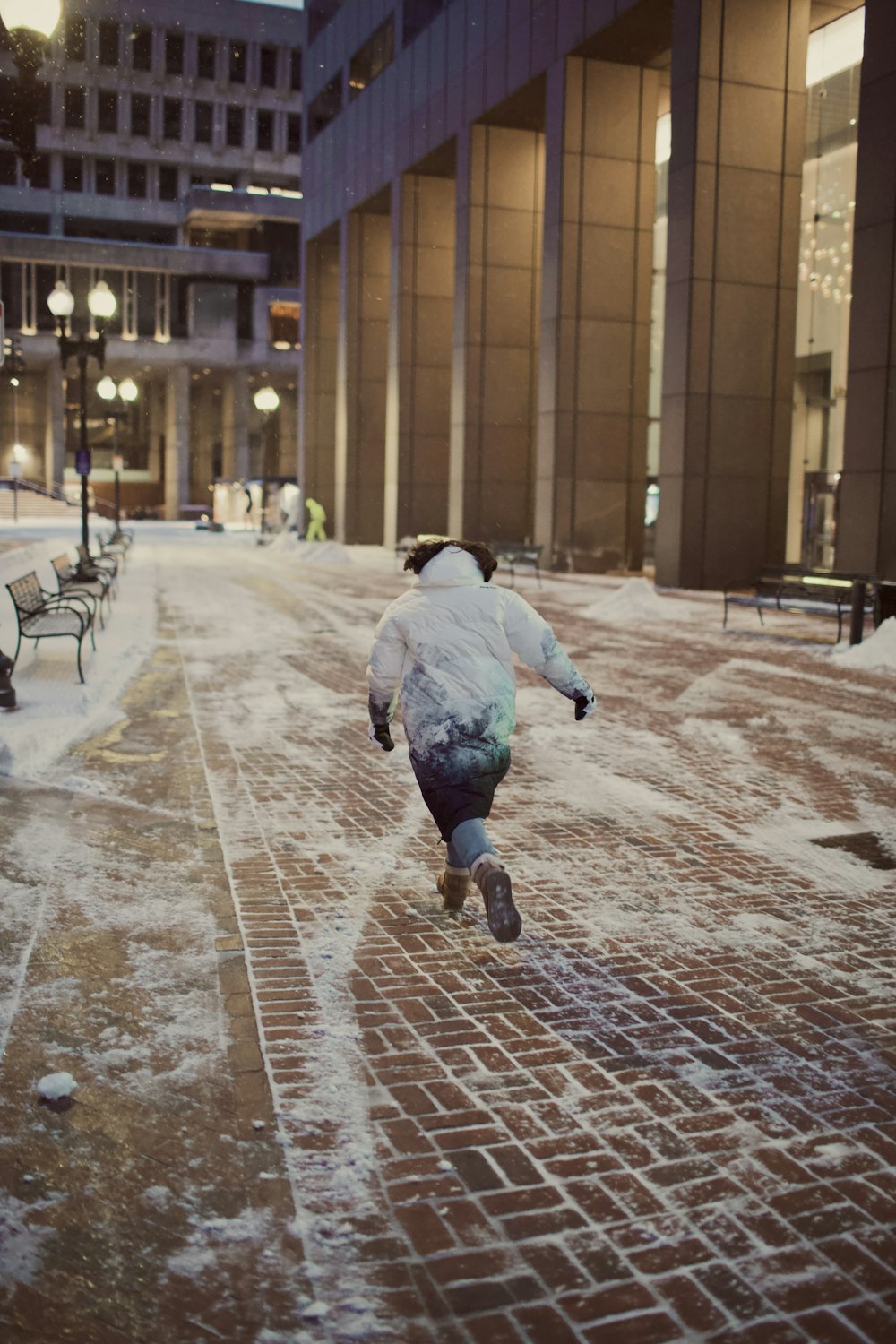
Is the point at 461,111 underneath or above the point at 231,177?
underneath

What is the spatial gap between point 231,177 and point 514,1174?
8610 centimetres

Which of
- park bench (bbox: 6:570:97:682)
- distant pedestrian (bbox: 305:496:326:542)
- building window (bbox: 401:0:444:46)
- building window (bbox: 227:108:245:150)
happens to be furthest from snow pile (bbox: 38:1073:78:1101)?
building window (bbox: 227:108:245:150)

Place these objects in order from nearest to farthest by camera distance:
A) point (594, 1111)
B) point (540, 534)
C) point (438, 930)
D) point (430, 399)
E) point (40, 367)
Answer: point (594, 1111) → point (438, 930) → point (540, 534) → point (430, 399) → point (40, 367)

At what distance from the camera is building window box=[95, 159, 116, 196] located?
79375 millimetres

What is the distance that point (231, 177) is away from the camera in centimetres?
8169

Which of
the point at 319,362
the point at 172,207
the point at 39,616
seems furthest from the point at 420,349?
the point at 172,207

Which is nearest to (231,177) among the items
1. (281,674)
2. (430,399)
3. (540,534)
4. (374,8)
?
(374,8)

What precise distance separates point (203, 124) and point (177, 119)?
5.42 ft

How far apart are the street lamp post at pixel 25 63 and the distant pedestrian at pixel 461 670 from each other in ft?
19.3

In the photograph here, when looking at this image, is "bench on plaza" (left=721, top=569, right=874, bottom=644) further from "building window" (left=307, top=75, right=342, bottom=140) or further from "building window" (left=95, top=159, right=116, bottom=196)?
"building window" (left=95, top=159, right=116, bottom=196)

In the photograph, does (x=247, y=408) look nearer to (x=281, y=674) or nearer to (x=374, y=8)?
(x=374, y=8)

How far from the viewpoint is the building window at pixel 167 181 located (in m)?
80.1

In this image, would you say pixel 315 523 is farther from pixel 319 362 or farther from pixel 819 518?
pixel 819 518

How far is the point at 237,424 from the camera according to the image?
258 ft
